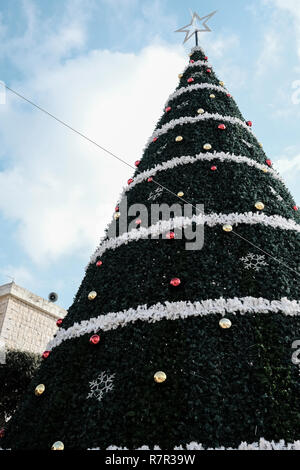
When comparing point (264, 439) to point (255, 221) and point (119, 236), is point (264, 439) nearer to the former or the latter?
point (255, 221)

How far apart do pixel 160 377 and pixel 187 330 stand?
58 centimetres

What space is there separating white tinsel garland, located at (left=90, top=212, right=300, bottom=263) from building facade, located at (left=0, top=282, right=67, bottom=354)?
33.7ft

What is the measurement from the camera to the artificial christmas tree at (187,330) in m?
3.31

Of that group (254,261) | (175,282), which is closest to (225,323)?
(175,282)

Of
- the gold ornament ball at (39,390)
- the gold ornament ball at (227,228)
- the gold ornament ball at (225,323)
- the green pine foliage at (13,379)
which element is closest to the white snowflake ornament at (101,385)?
the gold ornament ball at (39,390)

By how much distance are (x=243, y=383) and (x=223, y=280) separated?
1166 mm

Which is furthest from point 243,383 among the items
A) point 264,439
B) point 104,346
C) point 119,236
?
point 119,236

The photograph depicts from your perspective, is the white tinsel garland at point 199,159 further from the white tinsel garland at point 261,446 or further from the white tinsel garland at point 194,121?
the white tinsel garland at point 261,446

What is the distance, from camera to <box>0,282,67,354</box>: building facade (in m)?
14.1

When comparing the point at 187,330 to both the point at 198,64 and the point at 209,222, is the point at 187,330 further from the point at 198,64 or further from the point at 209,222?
the point at 198,64

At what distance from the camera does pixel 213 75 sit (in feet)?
25.9

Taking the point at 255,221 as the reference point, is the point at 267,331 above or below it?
below

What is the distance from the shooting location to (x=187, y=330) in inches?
152

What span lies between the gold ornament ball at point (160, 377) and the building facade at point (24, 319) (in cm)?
1132
